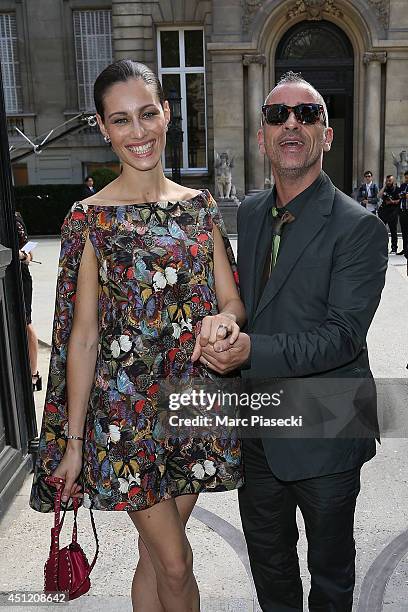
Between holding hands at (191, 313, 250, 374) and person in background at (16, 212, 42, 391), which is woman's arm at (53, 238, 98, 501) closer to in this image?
holding hands at (191, 313, 250, 374)

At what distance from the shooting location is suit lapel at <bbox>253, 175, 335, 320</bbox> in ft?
6.89

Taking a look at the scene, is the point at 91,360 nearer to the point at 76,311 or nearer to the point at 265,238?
the point at 76,311

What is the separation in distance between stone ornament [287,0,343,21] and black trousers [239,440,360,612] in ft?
68.5

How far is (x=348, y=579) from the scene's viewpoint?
2.33 m

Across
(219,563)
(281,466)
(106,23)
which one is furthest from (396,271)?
(106,23)

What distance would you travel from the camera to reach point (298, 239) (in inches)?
83.3

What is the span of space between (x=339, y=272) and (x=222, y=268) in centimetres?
43

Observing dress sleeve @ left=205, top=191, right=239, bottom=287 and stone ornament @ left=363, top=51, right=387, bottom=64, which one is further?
stone ornament @ left=363, top=51, right=387, bottom=64

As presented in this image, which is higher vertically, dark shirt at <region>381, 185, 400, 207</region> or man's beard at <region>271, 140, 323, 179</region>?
man's beard at <region>271, 140, 323, 179</region>

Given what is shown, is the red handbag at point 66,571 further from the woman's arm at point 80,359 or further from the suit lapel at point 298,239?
the suit lapel at point 298,239

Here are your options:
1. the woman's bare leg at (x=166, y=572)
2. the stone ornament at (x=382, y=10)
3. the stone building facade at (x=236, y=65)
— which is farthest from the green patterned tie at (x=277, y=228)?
the stone ornament at (x=382, y=10)

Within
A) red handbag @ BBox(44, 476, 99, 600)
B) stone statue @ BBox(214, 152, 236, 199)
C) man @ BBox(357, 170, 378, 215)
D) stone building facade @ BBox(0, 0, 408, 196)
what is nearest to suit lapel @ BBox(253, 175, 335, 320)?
red handbag @ BBox(44, 476, 99, 600)

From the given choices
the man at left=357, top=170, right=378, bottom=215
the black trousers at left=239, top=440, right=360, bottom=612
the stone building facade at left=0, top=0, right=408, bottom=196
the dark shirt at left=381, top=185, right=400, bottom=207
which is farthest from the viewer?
the stone building facade at left=0, top=0, right=408, bottom=196

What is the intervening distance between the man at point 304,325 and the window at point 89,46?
22133mm
